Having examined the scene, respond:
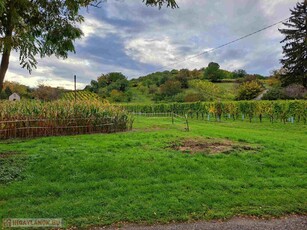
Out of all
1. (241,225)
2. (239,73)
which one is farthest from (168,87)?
(241,225)

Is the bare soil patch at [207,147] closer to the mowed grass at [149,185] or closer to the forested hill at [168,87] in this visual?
the mowed grass at [149,185]

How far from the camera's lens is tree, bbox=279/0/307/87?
42531mm

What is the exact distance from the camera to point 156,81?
6662 centimetres

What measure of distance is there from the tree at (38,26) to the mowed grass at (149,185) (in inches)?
93.2

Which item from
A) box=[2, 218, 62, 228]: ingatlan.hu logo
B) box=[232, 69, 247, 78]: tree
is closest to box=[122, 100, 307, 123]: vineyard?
box=[2, 218, 62, 228]: ingatlan.hu logo

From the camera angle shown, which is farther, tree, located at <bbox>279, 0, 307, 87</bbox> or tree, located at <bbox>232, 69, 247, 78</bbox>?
tree, located at <bbox>232, 69, 247, 78</bbox>

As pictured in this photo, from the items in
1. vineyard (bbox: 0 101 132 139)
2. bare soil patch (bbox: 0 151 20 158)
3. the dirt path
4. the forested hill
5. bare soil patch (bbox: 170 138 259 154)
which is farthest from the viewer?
the forested hill

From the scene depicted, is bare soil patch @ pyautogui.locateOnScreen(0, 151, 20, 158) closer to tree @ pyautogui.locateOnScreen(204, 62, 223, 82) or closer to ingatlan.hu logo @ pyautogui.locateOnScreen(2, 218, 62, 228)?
ingatlan.hu logo @ pyautogui.locateOnScreen(2, 218, 62, 228)

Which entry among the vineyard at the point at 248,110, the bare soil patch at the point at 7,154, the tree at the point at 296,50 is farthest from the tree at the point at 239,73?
the bare soil patch at the point at 7,154

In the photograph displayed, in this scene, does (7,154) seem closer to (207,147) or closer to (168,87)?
(207,147)

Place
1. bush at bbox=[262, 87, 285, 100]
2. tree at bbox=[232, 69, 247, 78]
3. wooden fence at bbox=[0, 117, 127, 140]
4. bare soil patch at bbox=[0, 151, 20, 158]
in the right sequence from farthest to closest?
tree at bbox=[232, 69, 247, 78] → bush at bbox=[262, 87, 285, 100] → wooden fence at bbox=[0, 117, 127, 140] → bare soil patch at bbox=[0, 151, 20, 158]

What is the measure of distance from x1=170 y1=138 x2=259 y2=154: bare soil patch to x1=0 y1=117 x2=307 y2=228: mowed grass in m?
0.48

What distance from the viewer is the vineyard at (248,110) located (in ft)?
73.0

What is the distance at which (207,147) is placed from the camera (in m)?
9.58
